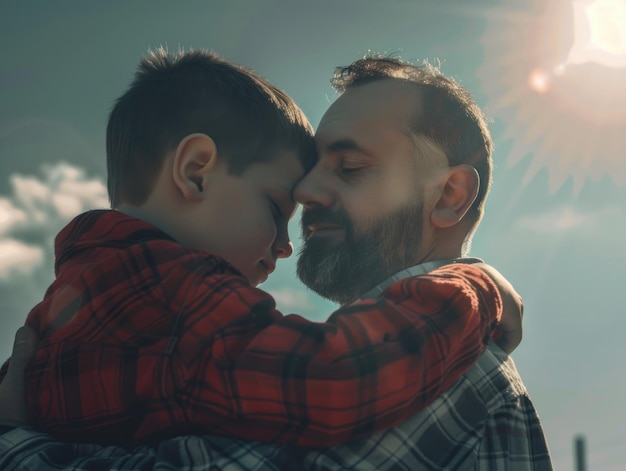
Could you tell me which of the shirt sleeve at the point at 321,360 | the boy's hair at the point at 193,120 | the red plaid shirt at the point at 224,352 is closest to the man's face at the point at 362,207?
the boy's hair at the point at 193,120

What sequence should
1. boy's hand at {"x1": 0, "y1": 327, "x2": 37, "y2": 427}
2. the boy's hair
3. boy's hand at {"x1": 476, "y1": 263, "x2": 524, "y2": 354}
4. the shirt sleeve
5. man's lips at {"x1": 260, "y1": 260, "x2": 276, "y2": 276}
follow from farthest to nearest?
man's lips at {"x1": 260, "y1": 260, "x2": 276, "y2": 276} → the boy's hair → boy's hand at {"x1": 476, "y1": 263, "x2": 524, "y2": 354} → boy's hand at {"x1": 0, "y1": 327, "x2": 37, "y2": 427} → the shirt sleeve

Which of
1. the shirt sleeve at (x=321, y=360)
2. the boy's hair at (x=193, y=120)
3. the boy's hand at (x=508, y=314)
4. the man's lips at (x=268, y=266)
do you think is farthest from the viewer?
the man's lips at (x=268, y=266)

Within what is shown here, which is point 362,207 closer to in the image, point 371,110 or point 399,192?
point 399,192

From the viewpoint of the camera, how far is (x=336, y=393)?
5.79 feet

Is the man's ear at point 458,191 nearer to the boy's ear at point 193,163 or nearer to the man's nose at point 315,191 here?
the man's nose at point 315,191

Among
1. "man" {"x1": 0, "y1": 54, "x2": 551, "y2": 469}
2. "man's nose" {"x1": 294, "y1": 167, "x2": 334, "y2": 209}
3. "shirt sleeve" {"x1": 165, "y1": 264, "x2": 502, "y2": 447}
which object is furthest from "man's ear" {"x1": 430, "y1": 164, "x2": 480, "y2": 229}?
"shirt sleeve" {"x1": 165, "y1": 264, "x2": 502, "y2": 447}

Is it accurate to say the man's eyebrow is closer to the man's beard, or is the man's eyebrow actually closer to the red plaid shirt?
the man's beard

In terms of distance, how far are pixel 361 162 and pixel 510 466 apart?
147 centimetres

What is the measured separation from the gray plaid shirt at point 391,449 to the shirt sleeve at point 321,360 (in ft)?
0.22

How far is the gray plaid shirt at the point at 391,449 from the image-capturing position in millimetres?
1856

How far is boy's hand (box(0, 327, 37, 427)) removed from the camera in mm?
2066

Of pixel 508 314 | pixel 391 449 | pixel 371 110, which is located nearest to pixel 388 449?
pixel 391 449

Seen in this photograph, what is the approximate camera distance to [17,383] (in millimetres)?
2105

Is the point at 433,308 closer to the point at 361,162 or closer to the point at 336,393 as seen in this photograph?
the point at 336,393
